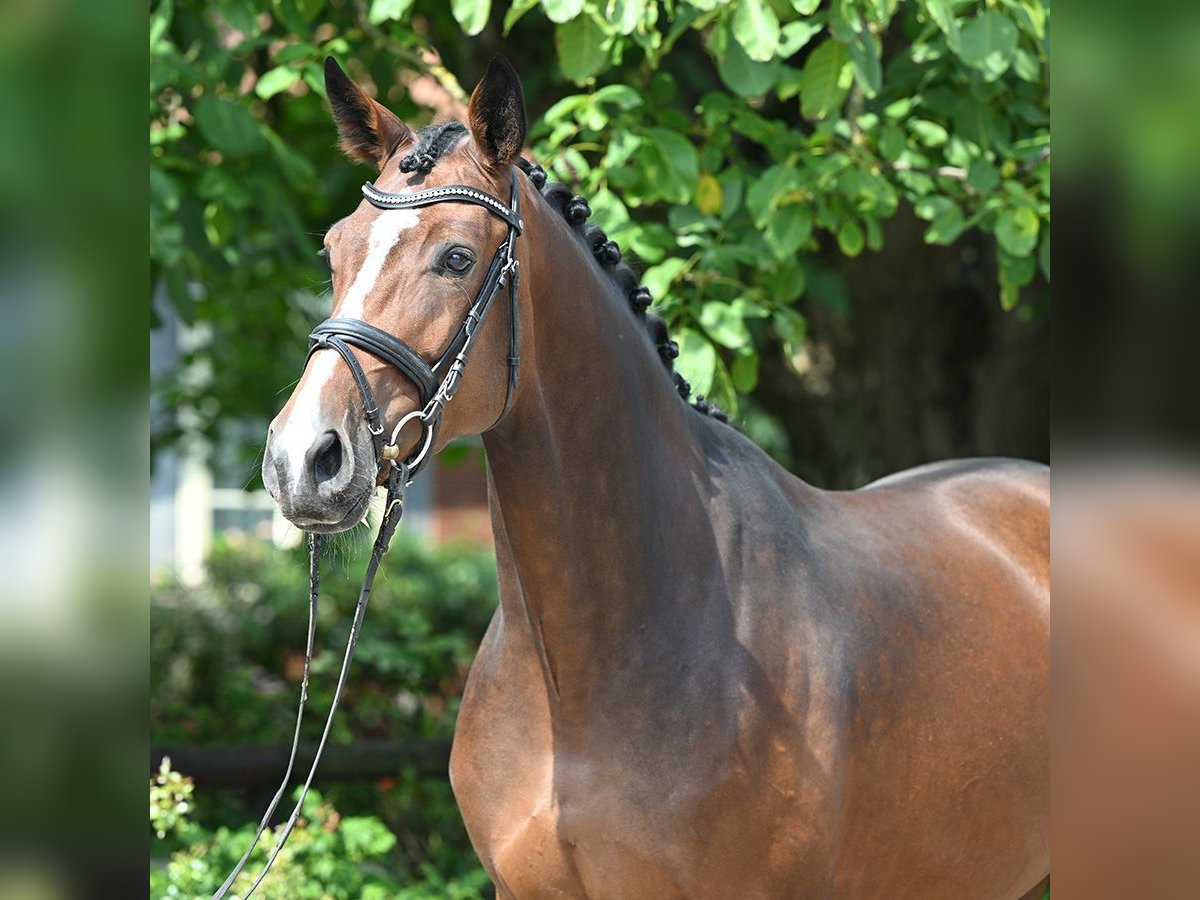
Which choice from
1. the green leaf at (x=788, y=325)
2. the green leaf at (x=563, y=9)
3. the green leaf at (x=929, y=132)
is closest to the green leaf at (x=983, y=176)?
the green leaf at (x=929, y=132)

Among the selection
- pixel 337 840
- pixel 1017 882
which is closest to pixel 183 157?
pixel 337 840

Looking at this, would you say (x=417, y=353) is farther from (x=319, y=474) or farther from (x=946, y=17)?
(x=946, y=17)

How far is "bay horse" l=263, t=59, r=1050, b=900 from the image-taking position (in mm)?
2330

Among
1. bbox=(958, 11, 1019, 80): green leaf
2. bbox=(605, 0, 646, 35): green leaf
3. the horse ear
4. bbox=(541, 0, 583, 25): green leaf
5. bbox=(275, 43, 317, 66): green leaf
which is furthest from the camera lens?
bbox=(275, 43, 317, 66): green leaf

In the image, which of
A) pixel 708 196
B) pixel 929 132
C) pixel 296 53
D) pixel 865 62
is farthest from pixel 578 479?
pixel 296 53

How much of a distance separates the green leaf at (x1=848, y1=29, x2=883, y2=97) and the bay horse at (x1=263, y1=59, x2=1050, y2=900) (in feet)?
3.52

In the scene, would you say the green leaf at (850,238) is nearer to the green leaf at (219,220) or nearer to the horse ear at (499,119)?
the horse ear at (499,119)

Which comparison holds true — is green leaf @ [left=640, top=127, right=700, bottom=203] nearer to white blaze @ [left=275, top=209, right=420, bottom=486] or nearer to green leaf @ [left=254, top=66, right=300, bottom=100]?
green leaf @ [left=254, top=66, right=300, bottom=100]

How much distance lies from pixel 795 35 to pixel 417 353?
1889mm

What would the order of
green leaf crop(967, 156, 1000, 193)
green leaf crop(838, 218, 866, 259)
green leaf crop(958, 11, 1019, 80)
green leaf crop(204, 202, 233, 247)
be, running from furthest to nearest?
green leaf crop(204, 202, 233, 247) → green leaf crop(838, 218, 866, 259) → green leaf crop(967, 156, 1000, 193) → green leaf crop(958, 11, 1019, 80)

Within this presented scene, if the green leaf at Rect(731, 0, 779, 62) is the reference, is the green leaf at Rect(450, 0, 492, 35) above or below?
above

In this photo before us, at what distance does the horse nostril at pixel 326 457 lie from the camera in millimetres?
2051

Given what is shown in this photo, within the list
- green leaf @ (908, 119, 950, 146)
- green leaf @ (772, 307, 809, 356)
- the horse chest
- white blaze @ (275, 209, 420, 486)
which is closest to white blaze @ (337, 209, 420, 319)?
white blaze @ (275, 209, 420, 486)

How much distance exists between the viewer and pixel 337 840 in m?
4.79
